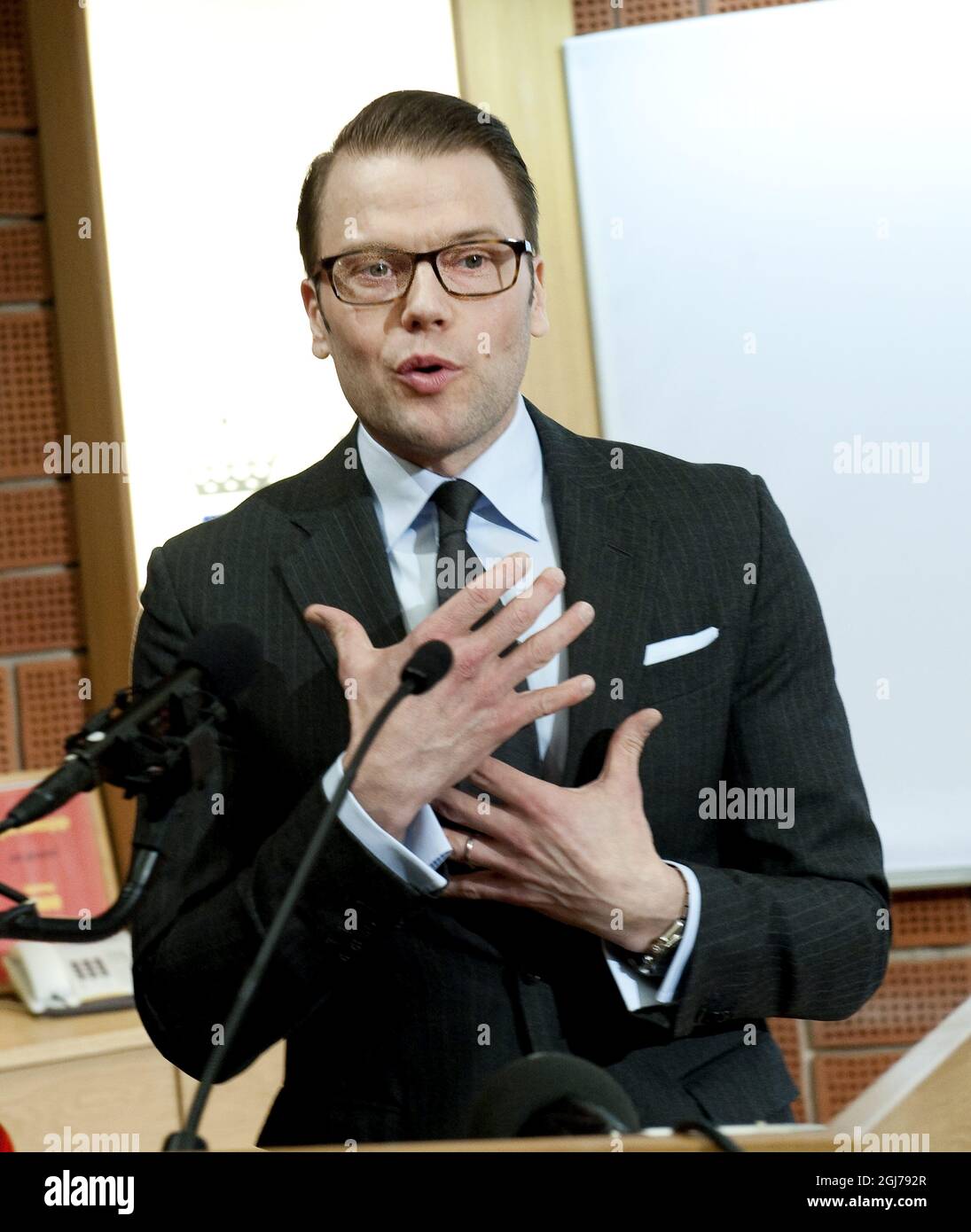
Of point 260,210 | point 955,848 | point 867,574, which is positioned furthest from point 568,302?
point 955,848

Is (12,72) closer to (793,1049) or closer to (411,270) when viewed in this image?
(411,270)

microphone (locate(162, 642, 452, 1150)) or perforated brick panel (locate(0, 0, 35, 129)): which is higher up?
perforated brick panel (locate(0, 0, 35, 129))

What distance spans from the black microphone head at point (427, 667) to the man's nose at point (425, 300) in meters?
0.45

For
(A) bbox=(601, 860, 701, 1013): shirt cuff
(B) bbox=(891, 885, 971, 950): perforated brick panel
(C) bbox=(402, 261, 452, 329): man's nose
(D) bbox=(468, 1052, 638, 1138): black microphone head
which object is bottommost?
(B) bbox=(891, 885, 971, 950): perforated brick panel

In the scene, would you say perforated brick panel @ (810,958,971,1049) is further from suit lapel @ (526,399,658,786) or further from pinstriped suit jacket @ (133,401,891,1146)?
suit lapel @ (526,399,658,786)

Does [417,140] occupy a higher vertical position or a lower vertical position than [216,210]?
lower

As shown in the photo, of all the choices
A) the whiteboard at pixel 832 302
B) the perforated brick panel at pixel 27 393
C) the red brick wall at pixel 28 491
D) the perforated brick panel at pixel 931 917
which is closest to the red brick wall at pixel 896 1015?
the perforated brick panel at pixel 931 917

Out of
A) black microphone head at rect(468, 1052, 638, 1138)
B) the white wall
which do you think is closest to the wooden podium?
black microphone head at rect(468, 1052, 638, 1138)

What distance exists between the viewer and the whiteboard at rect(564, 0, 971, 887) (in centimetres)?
234

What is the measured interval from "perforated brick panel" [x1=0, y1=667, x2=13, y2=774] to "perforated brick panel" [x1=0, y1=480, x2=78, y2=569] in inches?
8.3

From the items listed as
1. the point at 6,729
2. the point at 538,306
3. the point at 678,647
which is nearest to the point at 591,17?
the point at 538,306

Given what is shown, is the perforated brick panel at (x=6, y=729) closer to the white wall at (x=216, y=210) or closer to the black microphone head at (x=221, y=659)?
the white wall at (x=216, y=210)

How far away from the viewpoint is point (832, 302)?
2.38 meters

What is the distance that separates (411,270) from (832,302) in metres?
1.24
